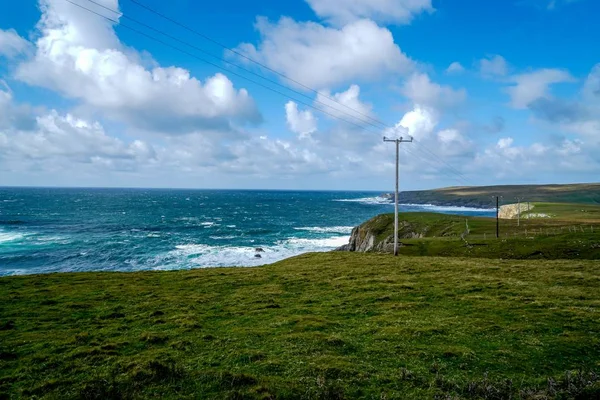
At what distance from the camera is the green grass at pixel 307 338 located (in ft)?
46.9

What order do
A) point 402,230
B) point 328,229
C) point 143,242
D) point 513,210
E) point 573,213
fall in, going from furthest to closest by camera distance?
point 513,210 → point 328,229 → point 573,213 → point 143,242 → point 402,230

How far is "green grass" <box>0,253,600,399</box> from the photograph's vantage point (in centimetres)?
1429

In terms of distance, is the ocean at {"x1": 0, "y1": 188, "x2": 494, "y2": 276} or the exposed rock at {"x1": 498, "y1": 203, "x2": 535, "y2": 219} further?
the exposed rock at {"x1": 498, "y1": 203, "x2": 535, "y2": 219}

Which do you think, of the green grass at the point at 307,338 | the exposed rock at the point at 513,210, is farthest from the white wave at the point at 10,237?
the exposed rock at the point at 513,210

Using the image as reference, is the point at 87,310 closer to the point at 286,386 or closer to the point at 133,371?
the point at 133,371

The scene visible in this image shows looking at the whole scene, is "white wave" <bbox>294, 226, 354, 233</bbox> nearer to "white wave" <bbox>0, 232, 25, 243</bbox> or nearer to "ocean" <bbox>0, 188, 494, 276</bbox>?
"ocean" <bbox>0, 188, 494, 276</bbox>

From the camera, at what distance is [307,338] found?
63.7ft

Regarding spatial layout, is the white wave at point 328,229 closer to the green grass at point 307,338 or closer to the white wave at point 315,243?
the white wave at point 315,243

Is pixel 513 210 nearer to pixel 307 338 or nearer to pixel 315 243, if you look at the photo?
pixel 315 243

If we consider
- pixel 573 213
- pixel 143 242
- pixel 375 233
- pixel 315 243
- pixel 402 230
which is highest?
pixel 573 213

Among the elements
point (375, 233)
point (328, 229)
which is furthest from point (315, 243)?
point (328, 229)

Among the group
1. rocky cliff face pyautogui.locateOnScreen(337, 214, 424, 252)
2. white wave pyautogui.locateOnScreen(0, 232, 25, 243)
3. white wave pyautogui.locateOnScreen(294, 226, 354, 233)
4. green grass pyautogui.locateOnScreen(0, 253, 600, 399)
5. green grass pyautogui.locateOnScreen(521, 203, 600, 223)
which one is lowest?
white wave pyautogui.locateOnScreen(294, 226, 354, 233)

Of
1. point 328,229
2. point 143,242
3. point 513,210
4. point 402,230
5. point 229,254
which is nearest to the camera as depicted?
point 229,254

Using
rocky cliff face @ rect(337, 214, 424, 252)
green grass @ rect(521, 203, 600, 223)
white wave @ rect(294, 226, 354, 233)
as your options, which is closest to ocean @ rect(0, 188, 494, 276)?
white wave @ rect(294, 226, 354, 233)
